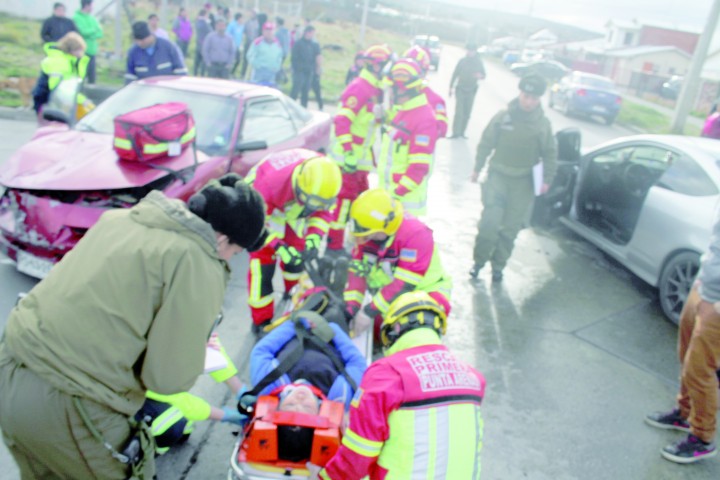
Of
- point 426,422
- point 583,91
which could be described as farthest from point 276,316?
A: point 583,91

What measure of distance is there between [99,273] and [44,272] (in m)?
2.67

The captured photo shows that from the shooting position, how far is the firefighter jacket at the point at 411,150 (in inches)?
205

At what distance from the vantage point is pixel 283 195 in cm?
402

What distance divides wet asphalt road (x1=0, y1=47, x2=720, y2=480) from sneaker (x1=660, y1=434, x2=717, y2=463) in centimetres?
6

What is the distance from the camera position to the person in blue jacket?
10.7 ft

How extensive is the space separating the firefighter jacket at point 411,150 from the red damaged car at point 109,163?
1149mm

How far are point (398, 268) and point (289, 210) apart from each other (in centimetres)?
92

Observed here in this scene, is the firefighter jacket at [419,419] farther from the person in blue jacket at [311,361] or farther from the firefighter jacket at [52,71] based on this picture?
the firefighter jacket at [52,71]

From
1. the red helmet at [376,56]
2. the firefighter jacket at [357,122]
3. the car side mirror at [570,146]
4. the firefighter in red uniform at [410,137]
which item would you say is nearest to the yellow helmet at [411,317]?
the firefighter in red uniform at [410,137]

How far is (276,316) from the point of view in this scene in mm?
4566

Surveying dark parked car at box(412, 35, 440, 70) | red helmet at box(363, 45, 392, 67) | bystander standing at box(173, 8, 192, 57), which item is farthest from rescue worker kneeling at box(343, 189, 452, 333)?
dark parked car at box(412, 35, 440, 70)

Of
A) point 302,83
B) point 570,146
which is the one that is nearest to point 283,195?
point 570,146

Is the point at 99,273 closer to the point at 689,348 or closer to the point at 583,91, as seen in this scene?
the point at 689,348

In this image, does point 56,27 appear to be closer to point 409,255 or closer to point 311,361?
point 409,255
